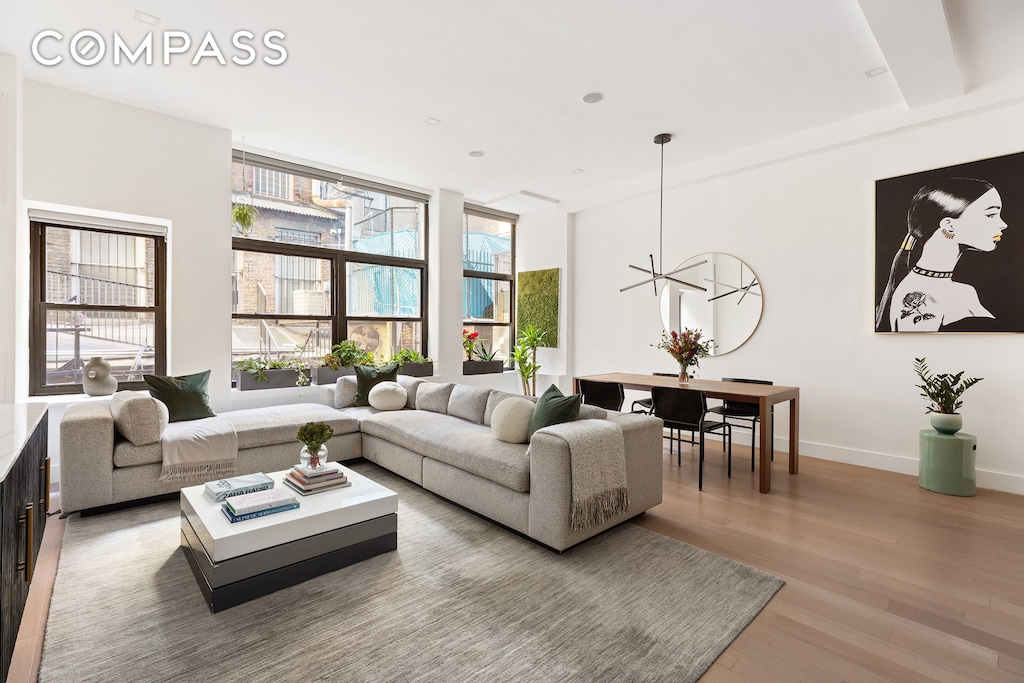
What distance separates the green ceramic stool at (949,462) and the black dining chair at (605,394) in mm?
2200

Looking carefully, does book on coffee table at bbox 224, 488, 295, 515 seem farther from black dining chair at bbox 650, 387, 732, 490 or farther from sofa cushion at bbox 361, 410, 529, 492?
black dining chair at bbox 650, 387, 732, 490

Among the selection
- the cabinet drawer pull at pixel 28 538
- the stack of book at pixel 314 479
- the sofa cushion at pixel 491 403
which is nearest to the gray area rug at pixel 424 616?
the cabinet drawer pull at pixel 28 538

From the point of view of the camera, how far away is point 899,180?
13.3ft

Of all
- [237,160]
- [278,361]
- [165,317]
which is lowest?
[278,361]

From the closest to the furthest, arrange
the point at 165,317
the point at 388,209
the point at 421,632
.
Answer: the point at 421,632 < the point at 165,317 < the point at 388,209

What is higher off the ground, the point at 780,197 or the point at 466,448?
the point at 780,197

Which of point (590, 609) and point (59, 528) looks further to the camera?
point (59, 528)

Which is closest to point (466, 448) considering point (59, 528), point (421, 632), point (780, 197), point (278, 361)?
point (421, 632)

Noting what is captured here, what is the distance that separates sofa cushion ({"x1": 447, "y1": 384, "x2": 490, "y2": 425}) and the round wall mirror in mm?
2283

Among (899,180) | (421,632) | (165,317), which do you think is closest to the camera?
(421,632)

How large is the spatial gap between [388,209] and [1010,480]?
20.6 feet

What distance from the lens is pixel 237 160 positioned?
489cm

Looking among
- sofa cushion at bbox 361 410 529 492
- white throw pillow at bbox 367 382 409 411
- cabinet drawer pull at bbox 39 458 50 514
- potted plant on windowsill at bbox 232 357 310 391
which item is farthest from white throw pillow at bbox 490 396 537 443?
potted plant on windowsill at bbox 232 357 310 391

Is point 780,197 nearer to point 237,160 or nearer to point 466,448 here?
point 466,448
